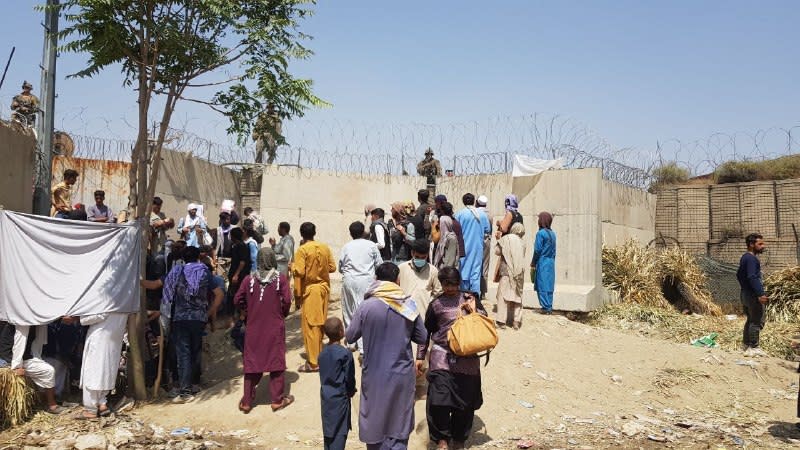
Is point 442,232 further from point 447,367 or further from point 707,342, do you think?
point 707,342

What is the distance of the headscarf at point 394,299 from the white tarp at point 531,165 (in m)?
8.03

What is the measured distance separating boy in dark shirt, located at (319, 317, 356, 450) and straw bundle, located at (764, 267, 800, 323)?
8913 mm

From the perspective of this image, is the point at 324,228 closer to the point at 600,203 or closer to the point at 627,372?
the point at 600,203

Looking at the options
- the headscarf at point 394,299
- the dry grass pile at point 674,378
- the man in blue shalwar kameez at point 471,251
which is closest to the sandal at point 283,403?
the headscarf at point 394,299

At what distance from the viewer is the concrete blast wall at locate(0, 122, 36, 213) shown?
8070mm

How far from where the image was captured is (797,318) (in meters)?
11.4

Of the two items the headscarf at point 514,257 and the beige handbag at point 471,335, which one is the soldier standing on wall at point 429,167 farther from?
the beige handbag at point 471,335

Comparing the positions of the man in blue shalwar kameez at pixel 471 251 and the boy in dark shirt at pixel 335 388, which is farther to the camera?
the man in blue shalwar kameez at pixel 471 251

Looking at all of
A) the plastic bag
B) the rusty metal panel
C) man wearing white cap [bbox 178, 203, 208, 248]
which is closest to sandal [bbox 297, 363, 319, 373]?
man wearing white cap [bbox 178, 203, 208, 248]

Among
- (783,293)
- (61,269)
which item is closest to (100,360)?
(61,269)

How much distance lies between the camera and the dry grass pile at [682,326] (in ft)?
35.0

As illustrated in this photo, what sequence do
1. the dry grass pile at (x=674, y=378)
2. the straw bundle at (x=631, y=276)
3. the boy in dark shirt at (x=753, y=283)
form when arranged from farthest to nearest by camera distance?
the straw bundle at (x=631, y=276) < the boy in dark shirt at (x=753, y=283) < the dry grass pile at (x=674, y=378)

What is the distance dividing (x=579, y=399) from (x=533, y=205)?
5383 millimetres

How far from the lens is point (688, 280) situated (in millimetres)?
13219
